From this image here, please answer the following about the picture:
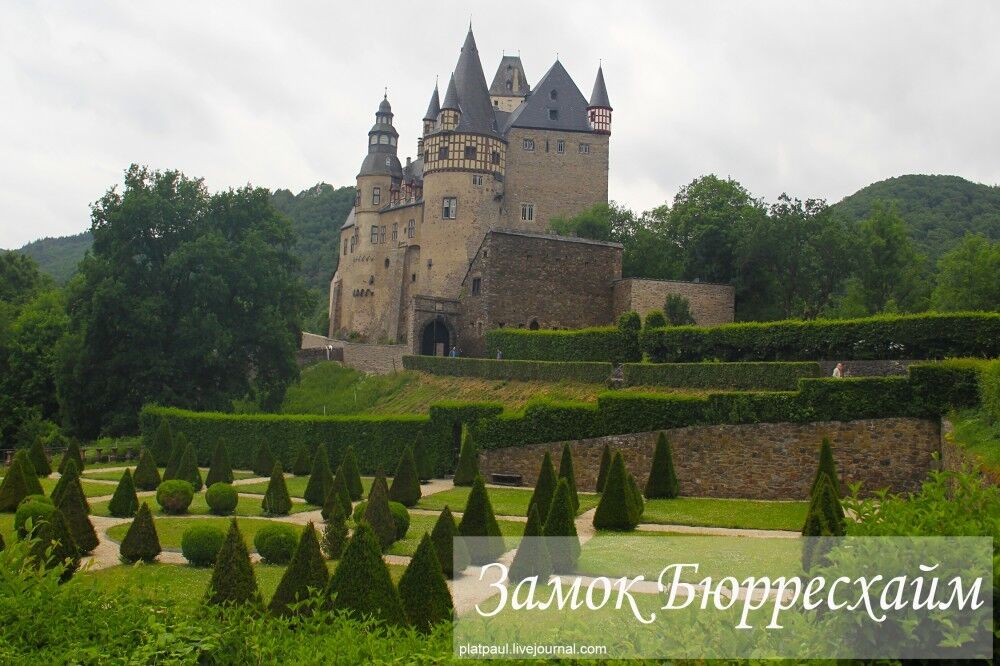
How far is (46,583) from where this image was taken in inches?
364

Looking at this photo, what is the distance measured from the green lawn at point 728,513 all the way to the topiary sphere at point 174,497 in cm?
1112

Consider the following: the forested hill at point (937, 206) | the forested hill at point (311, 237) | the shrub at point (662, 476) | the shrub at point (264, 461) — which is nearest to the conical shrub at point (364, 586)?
the shrub at point (662, 476)

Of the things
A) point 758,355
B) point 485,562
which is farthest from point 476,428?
point 485,562

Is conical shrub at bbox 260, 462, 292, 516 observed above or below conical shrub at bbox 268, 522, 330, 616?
below

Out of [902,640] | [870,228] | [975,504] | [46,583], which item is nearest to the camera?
[902,640]

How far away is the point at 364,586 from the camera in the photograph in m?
11.3

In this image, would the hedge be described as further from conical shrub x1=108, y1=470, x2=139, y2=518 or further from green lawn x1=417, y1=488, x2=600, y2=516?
conical shrub x1=108, y1=470, x2=139, y2=518

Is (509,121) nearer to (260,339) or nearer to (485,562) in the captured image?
(260,339)

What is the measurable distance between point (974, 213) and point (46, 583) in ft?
250

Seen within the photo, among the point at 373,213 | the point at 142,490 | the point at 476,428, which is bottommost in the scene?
the point at 142,490

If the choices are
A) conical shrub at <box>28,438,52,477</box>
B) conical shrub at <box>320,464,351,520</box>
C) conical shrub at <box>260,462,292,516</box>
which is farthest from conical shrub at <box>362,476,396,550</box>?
conical shrub at <box>28,438,52,477</box>

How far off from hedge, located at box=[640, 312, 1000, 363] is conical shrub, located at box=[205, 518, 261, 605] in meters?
21.1

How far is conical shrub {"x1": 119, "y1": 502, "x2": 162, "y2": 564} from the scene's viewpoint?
18.4 m

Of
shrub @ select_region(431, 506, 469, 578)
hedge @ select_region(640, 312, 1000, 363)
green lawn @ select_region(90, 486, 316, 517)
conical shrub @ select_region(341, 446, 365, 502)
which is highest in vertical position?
hedge @ select_region(640, 312, 1000, 363)
